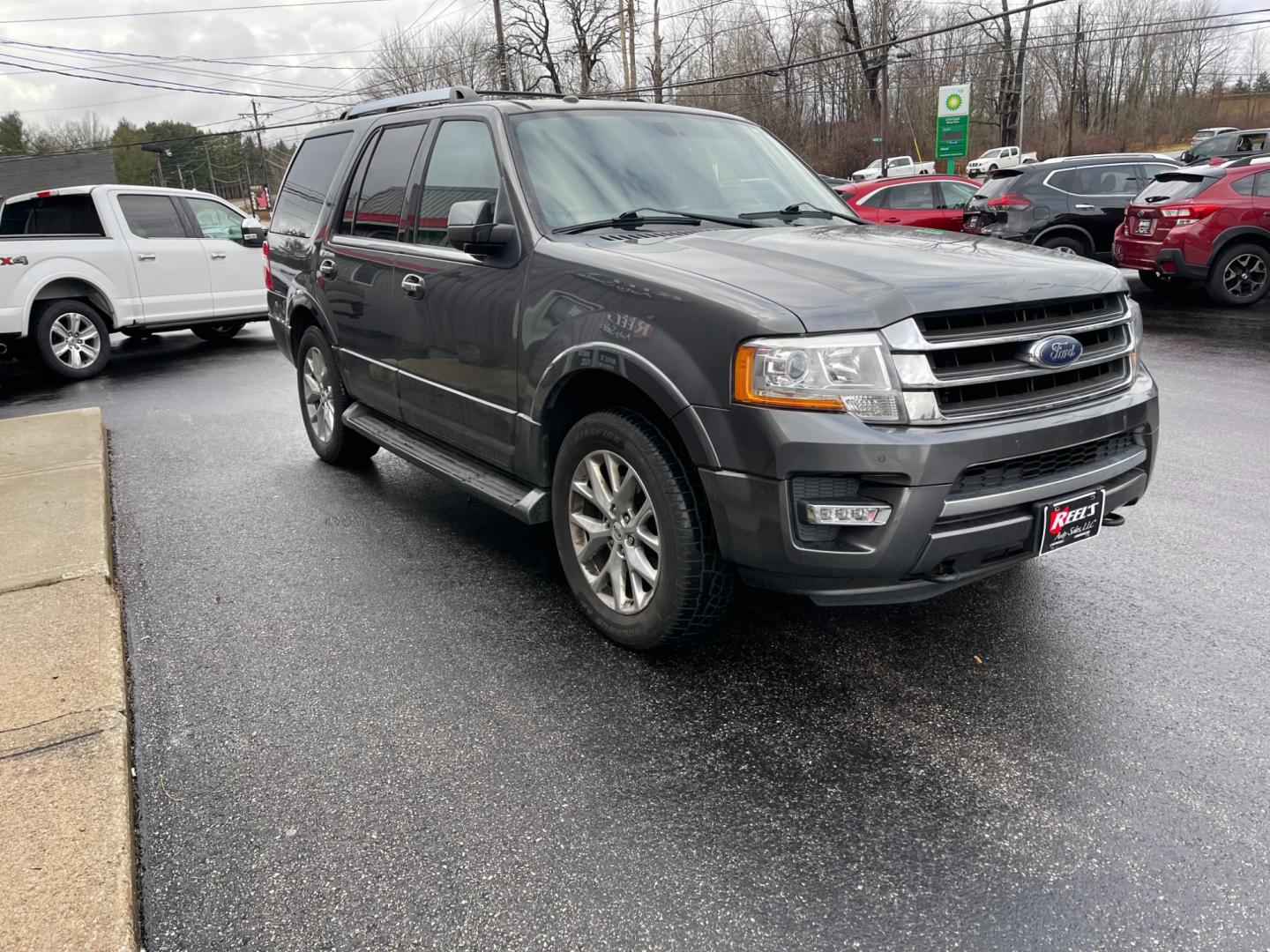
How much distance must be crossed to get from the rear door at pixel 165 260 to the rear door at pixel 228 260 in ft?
0.36

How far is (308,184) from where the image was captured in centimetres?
595

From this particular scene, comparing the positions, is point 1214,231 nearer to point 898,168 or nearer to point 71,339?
point 71,339

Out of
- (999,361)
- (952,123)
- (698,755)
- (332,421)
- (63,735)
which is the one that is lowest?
(698,755)

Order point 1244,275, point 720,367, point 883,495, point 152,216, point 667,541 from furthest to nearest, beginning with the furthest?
point 1244,275 → point 152,216 → point 667,541 → point 720,367 → point 883,495

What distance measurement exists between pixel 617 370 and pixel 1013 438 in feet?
4.06

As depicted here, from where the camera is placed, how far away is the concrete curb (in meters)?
2.27

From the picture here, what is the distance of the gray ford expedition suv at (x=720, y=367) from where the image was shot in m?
2.80

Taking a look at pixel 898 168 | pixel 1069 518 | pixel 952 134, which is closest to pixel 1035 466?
pixel 1069 518

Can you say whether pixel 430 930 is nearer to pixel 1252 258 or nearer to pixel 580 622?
pixel 580 622

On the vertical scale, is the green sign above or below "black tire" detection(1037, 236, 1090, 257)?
above

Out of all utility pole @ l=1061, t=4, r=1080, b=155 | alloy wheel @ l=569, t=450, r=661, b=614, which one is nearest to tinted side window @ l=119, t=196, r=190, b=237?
alloy wheel @ l=569, t=450, r=661, b=614

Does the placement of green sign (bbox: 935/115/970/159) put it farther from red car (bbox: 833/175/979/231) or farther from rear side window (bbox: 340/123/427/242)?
rear side window (bbox: 340/123/427/242)

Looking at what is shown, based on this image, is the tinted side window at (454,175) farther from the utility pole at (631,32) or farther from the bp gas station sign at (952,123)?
the utility pole at (631,32)

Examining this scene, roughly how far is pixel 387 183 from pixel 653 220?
1.71 metres
